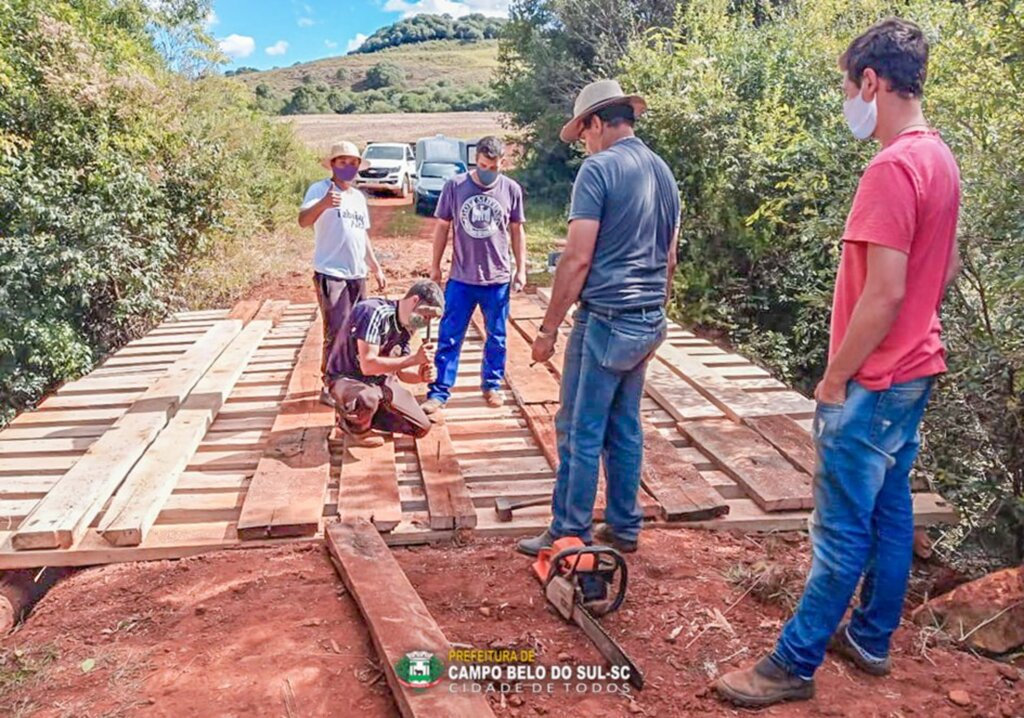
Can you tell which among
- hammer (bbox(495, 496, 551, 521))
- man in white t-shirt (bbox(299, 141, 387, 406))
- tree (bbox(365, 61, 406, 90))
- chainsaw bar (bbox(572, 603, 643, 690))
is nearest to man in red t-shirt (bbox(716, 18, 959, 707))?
chainsaw bar (bbox(572, 603, 643, 690))

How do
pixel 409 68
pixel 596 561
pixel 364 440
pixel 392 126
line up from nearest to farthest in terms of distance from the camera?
1. pixel 596 561
2. pixel 364 440
3. pixel 392 126
4. pixel 409 68

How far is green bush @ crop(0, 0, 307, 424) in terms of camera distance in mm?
7832

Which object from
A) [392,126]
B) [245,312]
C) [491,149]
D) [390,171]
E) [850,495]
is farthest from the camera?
[392,126]

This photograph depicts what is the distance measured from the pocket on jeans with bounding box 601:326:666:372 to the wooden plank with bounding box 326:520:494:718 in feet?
3.71

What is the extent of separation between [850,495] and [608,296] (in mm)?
1151

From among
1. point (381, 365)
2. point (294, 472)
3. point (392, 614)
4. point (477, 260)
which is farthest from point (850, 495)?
point (477, 260)

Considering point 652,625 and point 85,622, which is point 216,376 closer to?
point 85,622

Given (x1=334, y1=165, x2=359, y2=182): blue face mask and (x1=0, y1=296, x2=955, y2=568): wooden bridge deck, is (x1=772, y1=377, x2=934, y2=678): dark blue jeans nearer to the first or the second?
(x1=0, y1=296, x2=955, y2=568): wooden bridge deck

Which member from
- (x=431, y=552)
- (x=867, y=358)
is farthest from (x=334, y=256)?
(x=867, y=358)

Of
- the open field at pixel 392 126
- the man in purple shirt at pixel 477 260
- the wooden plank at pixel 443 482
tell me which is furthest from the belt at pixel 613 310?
the open field at pixel 392 126

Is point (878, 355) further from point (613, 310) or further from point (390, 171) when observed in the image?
point (390, 171)

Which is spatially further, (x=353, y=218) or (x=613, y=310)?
(x=353, y=218)

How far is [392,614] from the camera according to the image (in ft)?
9.53

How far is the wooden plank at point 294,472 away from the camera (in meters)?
3.71
